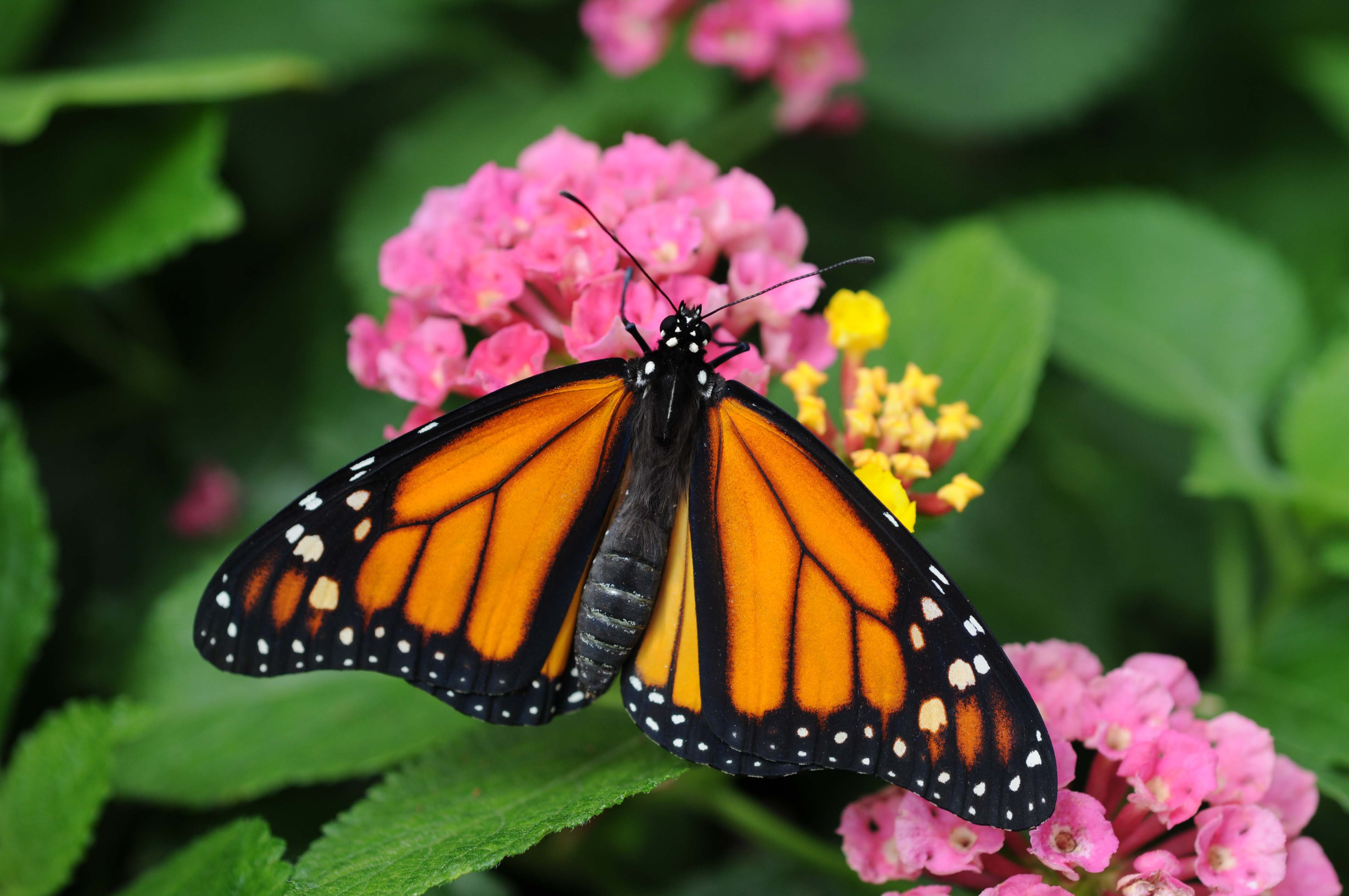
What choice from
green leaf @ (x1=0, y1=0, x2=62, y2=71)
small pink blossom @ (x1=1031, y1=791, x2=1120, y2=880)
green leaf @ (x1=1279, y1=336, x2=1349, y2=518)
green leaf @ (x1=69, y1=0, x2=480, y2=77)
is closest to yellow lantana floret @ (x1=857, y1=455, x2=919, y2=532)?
small pink blossom @ (x1=1031, y1=791, x2=1120, y2=880)

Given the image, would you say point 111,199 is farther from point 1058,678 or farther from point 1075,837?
point 1075,837

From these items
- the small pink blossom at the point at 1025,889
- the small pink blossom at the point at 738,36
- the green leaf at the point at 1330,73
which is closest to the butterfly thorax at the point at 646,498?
the small pink blossom at the point at 1025,889

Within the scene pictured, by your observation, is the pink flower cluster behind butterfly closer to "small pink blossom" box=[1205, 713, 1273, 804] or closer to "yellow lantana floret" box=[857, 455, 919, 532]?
"yellow lantana floret" box=[857, 455, 919, 532]

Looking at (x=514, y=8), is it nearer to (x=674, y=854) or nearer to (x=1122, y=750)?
(x=674, y=854)

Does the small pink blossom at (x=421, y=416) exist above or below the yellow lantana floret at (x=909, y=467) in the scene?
above

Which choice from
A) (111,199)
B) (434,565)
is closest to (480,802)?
(434,565)

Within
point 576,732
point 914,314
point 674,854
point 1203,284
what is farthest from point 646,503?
point 1203,284

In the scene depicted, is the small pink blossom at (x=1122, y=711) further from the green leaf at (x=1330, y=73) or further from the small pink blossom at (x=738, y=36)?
the green leaf at (x=1330, y=73)
